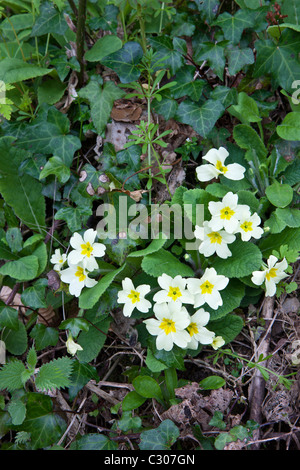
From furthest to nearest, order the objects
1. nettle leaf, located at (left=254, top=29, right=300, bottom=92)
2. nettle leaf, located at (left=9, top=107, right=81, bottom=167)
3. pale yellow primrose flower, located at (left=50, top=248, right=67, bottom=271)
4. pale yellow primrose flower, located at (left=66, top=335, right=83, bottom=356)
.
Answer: nettle leaf, located at (left=9, top=107, right=81, bottom=167), nettle leaf, located at (left=254, top=29, right=300, bottom=92), pale yellow primrose flower, located at (left=50, top=248, right=67, bottom=271), pale yellow primrose flower, located at (left=66, top=335, right=83, bottom=356)

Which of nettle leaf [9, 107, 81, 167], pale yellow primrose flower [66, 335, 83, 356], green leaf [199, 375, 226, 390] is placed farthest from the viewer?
nettle leaf [9, 107, 81, 167]

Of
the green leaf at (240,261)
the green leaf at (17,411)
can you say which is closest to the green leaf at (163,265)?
the green leaf at (240,261)

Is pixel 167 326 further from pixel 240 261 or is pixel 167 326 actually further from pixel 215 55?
pixel 215 55

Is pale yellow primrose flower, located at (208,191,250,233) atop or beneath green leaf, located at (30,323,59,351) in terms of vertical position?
atop

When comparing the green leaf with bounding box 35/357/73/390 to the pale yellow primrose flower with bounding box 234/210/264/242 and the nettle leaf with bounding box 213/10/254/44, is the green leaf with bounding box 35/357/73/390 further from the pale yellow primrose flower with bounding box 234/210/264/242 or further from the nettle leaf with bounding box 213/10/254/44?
the nettle leaf with bounding box 213/10/254/44

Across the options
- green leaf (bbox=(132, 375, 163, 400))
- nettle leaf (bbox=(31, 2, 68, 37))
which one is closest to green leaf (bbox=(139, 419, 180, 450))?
green leaf (bbox=(132, 375, 163, 400))

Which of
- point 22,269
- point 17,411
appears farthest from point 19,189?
point 17,411

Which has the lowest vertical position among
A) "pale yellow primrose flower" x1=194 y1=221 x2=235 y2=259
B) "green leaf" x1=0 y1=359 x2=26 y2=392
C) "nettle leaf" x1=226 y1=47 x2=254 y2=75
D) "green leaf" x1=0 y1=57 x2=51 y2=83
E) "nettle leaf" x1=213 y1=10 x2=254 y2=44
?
"green leaf" x1=0 y1=359 x2=26 y2=392

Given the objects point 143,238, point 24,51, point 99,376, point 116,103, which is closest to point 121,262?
point 143,238
